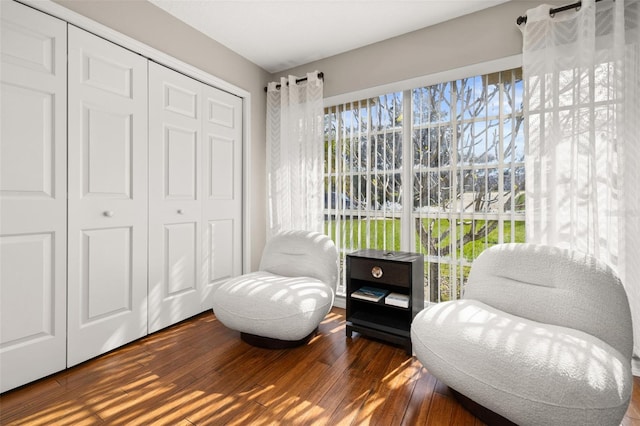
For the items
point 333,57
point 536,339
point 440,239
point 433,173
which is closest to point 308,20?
point 333,57

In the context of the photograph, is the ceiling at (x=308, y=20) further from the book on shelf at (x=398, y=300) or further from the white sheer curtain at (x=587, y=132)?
the book on shelf at (x=398, y=300)

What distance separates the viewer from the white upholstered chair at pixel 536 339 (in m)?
1.09

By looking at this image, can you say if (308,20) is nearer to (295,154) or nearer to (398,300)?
(295,154)

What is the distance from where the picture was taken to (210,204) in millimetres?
2756

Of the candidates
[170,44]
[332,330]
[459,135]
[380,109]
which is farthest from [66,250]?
[459,135]

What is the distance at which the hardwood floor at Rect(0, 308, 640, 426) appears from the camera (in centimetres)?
141

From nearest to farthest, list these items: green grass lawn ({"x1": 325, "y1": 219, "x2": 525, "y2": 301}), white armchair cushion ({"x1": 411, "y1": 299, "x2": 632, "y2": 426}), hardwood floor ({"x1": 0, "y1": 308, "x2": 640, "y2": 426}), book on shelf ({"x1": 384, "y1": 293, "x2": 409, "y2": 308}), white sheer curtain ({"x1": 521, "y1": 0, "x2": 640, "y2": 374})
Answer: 1. white armchair cushion ({"x1": 411, "y1": 299, "x2": 632, "y2": 426})
2. hardwood floor ({"x1": 0, "y1": 308, "x2": 640, "y2": 426})
3. white sheer curtain ({"x1": 521, "y1": 0, "x2": 640, "y2": 374})
4. book on shelf ({"x1": 384, "y1": 293, "x2": 409, "y2": 308})
5. green grass lawn ({"x1": 325, "y1": 219, "x2": 525, "y2": 301})

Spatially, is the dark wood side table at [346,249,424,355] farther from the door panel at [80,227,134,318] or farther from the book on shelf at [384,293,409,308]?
the door panel at [80,227,134,318]

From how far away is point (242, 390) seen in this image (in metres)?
1.61

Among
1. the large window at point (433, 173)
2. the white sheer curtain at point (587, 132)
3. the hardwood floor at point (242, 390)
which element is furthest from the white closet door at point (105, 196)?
the white sheer curtain at point (587, 132)

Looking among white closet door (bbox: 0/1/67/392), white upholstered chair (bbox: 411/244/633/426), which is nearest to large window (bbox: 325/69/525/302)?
white upholstered chair (bbox: 411/244/633/426)

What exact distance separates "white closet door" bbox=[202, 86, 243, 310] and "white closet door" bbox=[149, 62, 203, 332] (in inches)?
3.6

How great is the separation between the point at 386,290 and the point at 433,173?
42.9 inches

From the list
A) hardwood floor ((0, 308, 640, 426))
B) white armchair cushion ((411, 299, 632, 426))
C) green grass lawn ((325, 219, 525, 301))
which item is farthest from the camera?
green grass lawn ((325, 219, 525, 301))
